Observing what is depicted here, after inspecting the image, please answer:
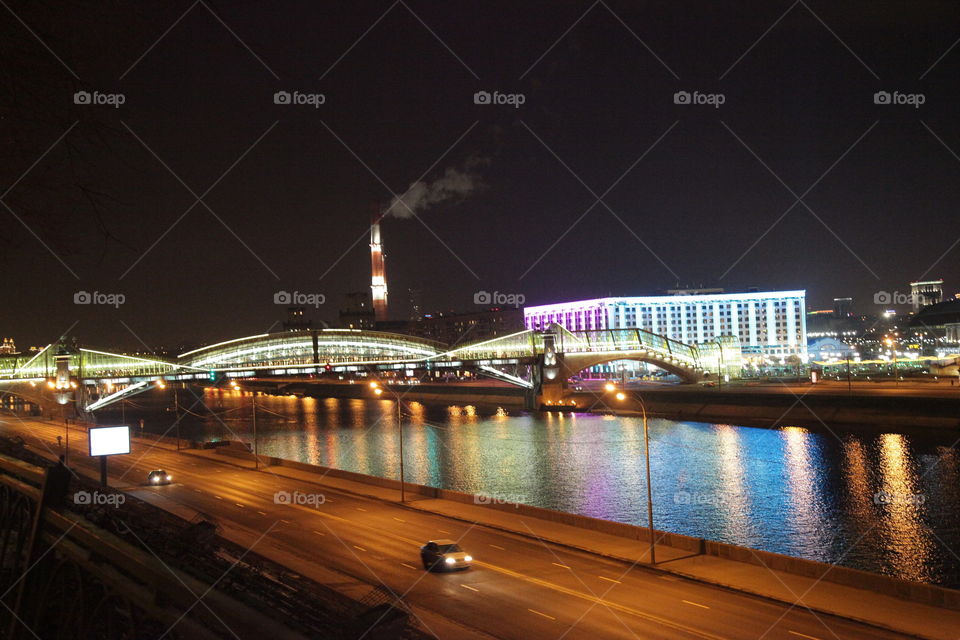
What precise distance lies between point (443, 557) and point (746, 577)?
5.10 metres

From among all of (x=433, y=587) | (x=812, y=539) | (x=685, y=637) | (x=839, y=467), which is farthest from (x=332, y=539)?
(x=839, y=467)

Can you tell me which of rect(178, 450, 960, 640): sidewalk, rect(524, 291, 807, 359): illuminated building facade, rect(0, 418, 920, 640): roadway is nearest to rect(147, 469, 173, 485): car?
rect(0, 418, 920, 640): roadway

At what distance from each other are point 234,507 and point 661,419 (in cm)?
Answer: 3532

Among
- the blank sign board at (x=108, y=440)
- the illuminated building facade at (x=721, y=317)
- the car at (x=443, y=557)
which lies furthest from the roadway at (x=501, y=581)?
the illuminated building facade at (x=721, y=317)

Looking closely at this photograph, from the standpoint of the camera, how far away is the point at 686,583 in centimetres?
1332

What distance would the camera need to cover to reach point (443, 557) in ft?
46.2

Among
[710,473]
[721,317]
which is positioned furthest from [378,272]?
[710,473]

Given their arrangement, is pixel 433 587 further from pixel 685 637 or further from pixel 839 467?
pixel 839 467

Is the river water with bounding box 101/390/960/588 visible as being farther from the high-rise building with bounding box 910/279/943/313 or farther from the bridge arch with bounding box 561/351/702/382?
the high-rise building with bounding box 910/279/943/313

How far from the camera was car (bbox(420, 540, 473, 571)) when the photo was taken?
46.1 ft

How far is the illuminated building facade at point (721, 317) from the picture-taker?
10262 cm

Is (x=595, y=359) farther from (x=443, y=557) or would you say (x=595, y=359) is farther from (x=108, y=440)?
(x=443, y=557)

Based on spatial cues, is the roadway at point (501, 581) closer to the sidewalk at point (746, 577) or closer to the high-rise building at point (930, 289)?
the sidewalk at point (746, 577)

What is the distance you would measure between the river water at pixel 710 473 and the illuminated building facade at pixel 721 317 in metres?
52.2
